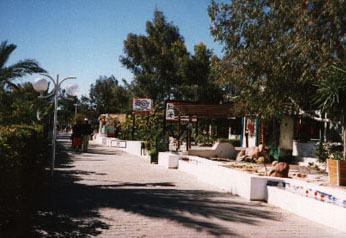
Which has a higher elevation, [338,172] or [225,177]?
[338,172]

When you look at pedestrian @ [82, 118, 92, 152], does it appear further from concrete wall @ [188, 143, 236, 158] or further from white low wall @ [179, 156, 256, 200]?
white low wall @ [179, 156, 256, 200]

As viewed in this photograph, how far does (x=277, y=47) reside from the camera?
11.5m

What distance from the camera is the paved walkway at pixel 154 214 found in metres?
4.94

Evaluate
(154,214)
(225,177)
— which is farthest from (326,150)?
(154,214)

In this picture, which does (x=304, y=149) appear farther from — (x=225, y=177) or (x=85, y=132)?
(x=85, y=132)

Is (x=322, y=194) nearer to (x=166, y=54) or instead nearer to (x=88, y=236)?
(x=88, y=236)

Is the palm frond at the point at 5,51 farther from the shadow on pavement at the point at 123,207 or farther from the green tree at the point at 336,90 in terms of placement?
the green tree at the point at 336,90

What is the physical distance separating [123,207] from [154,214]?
0.79 meters

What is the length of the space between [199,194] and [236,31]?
762 cm

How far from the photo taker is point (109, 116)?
39500 mm

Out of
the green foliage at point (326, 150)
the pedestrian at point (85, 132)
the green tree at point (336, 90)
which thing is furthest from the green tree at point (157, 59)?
the green tree at point (336, 90)

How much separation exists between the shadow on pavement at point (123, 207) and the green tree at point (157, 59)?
3298cm

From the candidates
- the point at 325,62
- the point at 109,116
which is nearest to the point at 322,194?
the point at 325,62

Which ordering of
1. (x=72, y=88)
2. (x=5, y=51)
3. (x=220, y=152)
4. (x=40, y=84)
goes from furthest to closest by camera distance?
(x=220, y=152) < (x=5, y=51) < (x=72, y=88) < (x=40, y=84)
